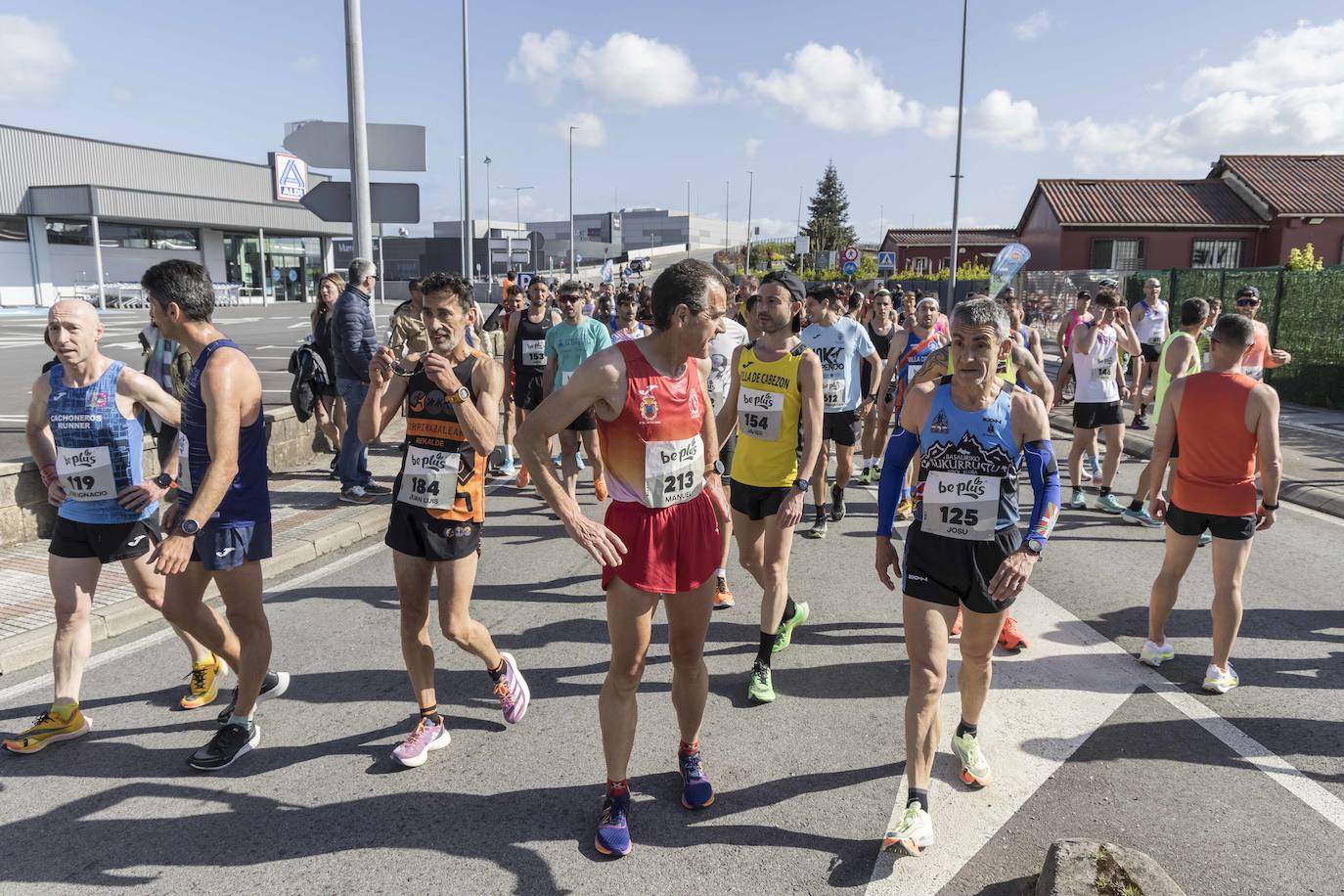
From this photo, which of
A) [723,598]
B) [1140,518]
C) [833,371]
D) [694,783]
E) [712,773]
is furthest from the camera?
[1140,518]

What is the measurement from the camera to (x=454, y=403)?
3.74m

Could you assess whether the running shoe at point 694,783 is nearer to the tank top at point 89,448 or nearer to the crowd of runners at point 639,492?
the crowd of runners at point 639,492

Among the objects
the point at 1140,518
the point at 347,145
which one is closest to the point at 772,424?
the point at 1140,518

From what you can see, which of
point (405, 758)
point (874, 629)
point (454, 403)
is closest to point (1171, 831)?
point (874, 629)

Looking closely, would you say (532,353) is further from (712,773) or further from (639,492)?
(639,492)

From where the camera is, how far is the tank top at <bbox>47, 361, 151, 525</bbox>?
12.8 feet

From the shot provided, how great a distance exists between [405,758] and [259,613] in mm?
881

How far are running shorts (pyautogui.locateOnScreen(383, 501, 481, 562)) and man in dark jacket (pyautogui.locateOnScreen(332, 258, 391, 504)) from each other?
15.1ft

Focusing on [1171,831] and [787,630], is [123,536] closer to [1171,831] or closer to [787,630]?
[787,630]

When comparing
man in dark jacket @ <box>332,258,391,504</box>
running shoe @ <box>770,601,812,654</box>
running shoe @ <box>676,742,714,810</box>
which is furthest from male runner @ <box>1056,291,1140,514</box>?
man in dark jacket @ <box>332,258,391,504</box>

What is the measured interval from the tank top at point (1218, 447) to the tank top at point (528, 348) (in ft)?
20.3

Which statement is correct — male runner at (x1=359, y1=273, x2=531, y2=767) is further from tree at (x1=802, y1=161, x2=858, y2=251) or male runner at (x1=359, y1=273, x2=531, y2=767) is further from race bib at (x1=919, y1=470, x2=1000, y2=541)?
tree at (x1=802, y1=161, x2=858, y2=251)

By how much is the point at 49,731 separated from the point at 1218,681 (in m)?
5.43

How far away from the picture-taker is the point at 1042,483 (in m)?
3.36
